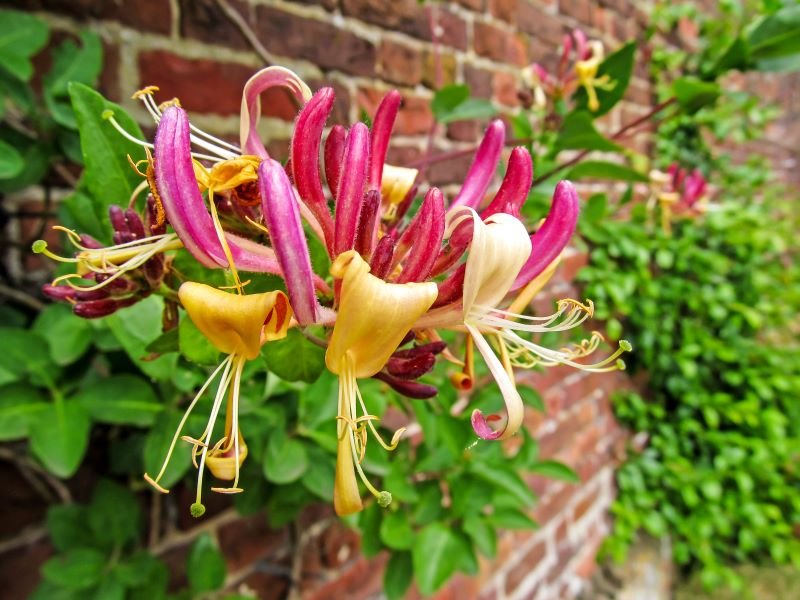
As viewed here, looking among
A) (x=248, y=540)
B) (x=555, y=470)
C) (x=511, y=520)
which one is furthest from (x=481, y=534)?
(x=248, y=540)

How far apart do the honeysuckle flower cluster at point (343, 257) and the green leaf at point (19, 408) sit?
0.25m

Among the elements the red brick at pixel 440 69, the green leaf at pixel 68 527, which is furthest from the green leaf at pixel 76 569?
the red brick at pixel 440 69

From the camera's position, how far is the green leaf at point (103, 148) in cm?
35

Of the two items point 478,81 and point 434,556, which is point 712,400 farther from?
point 434,556

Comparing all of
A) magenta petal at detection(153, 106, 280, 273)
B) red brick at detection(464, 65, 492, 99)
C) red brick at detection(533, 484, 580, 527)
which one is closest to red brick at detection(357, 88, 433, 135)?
red brick at detection(464, 65, 492, 99)

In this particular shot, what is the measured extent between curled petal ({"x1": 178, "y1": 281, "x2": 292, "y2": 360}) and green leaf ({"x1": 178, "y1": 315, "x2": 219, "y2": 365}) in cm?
5

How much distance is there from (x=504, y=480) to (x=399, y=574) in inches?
7.5

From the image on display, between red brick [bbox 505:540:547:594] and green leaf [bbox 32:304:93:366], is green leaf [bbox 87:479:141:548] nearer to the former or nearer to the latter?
green leaf [bbox 32:304:93:366]

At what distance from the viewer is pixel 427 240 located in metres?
0.30

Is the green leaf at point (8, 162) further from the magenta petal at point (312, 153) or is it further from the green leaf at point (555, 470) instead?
the green leaf at point (555, 470)

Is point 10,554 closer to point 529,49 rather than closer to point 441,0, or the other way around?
point 441,0

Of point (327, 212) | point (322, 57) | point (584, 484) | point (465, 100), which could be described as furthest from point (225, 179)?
point (584, 484)

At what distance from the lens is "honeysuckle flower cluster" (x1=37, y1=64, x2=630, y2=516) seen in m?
0.26

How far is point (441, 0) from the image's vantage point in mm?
1043
